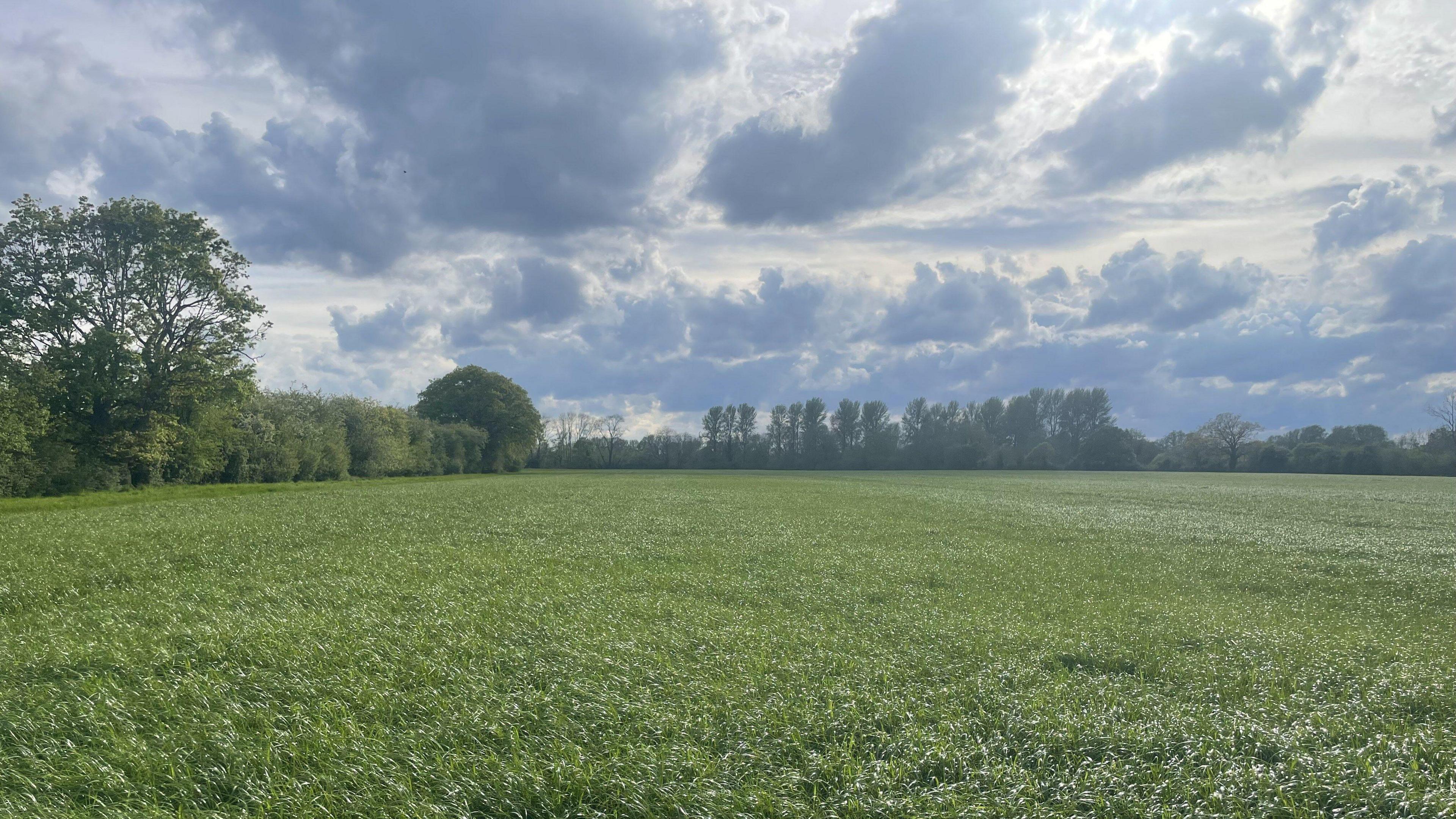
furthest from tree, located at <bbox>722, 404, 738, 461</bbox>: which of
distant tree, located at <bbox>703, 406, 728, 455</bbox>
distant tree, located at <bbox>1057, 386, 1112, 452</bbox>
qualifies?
distant tree, located at <bbox>1057, 386, 1112, 452</bbox>

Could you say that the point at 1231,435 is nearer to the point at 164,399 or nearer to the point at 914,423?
the point at 914,423

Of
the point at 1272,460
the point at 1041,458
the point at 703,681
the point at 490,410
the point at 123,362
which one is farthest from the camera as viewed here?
the point at 1041,458

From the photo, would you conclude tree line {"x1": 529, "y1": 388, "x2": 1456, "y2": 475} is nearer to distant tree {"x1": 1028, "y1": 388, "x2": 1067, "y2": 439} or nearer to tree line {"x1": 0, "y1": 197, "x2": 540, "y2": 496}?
distant tree {"x1": 1028, "y1": 388, "x2": 1067, "y2": 439}

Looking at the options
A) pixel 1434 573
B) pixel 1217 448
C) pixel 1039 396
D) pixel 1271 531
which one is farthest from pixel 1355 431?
pixel 1434 573

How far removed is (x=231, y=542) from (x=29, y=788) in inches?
474

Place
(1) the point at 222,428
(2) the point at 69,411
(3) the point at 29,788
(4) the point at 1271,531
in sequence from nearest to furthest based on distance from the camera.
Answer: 1. (3) the point at 29,788
2. (4) the point at 1271,531
3. (2) the point at 69,411
4. (1) the point at 222,428

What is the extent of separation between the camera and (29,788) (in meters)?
4.73

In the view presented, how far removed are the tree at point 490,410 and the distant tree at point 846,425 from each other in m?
62.7

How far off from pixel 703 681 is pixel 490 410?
88008 millimetres

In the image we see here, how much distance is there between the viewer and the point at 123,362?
1302 inches

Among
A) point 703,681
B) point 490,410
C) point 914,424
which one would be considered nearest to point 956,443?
point 914,424

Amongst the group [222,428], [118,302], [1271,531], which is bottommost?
[1271,531]

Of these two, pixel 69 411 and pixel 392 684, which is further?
pixel 69 411

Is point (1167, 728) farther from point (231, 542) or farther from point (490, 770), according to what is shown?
point (231, 542)
